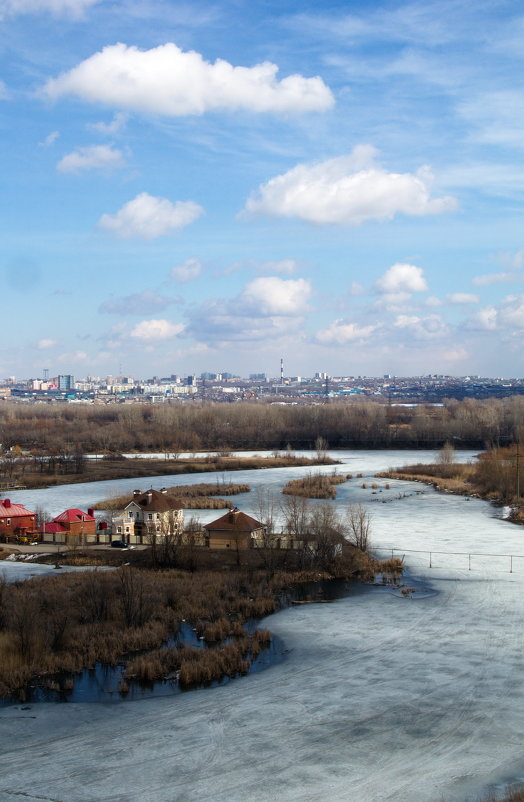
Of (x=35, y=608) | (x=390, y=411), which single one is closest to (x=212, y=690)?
(x=35, y=608)

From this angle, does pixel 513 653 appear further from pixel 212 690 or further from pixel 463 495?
pixel 463 495

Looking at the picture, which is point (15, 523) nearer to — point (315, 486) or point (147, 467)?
point (315, 486)

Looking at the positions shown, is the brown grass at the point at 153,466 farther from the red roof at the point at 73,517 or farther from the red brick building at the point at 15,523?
the red roof at the point at 73,517

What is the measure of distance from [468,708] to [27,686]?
18.1 feet

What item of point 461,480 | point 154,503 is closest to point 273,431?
point 461,480

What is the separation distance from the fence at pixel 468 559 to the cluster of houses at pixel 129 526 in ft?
11.7

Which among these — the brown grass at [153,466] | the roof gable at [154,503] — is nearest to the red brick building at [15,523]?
the roof gable at [154,503]

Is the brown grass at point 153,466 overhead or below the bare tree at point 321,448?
below

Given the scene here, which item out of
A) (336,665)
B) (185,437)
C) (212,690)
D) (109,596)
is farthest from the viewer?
(185,437)

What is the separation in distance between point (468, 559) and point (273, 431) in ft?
145

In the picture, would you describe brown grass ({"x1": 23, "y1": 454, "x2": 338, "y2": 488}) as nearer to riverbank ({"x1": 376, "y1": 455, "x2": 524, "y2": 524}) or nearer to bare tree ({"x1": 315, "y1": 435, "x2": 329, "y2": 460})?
bare tree ({"x1": 315, "y1": 435, "x2": 329, "y2": 460})

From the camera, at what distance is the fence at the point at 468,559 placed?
56.2ft

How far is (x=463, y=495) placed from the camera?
30.2 meters

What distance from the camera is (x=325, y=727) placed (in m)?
8.92
